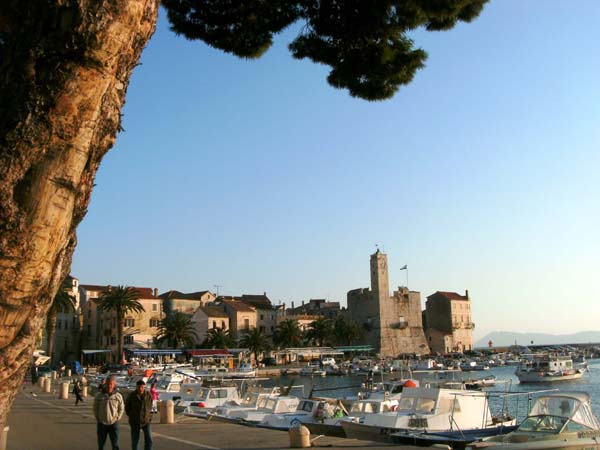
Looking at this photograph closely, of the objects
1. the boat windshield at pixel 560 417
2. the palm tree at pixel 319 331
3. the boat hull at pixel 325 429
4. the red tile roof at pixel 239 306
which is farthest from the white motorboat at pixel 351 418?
the palm tree at pixel 319 331

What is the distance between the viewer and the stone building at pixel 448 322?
11531 centimetres

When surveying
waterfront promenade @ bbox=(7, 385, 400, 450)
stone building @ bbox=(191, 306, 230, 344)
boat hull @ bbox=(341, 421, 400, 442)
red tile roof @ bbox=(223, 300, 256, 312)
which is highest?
red tile roof @ bbox=(223, 300, 256, 312)

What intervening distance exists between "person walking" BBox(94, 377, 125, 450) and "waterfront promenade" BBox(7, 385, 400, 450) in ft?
7.53

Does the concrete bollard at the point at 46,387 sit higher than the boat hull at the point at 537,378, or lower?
higher

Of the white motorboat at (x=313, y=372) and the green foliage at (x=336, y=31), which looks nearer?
the green foliage at (x=336, y=31)

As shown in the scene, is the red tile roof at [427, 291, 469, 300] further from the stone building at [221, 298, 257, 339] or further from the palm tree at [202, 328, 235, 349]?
the palm tree at [202, 328, 235, 349]

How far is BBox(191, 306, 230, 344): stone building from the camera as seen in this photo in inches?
3260

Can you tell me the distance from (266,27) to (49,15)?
5.70 m

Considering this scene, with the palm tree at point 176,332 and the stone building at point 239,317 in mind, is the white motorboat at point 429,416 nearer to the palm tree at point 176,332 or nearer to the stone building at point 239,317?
the palm tree at point 176,332

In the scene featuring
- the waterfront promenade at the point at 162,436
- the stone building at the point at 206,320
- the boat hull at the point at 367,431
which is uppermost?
the stone building at the point at 206,320

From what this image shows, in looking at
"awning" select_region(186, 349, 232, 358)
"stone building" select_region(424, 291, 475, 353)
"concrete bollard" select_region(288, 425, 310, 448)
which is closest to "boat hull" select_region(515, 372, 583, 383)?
"awning" select_region(186, 349, 232, 358)

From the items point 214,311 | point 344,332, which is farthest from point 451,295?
point 214,311

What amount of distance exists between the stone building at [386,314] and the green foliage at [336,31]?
92.4 metres

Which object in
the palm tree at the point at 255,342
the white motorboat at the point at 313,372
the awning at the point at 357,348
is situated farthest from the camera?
the awning at the point at 357,348
